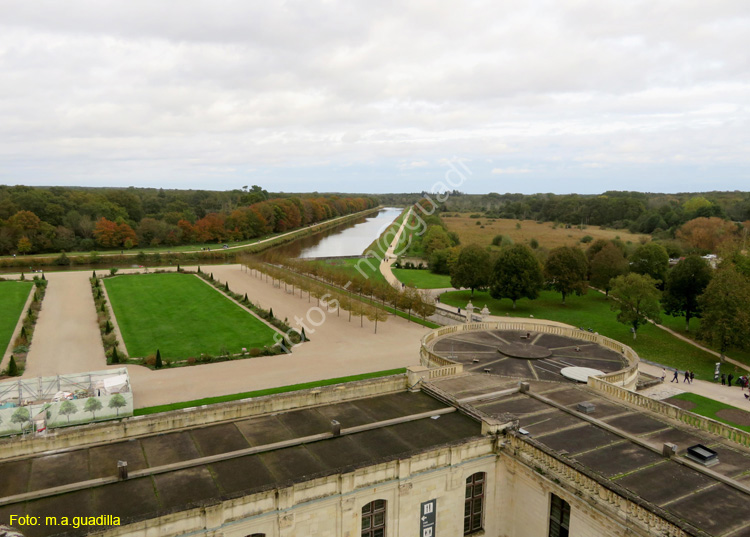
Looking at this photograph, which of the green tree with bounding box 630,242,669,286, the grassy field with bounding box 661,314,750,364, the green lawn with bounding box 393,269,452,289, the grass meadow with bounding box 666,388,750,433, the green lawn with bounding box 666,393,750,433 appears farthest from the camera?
the green lawn with bounding box 393,269,452,289

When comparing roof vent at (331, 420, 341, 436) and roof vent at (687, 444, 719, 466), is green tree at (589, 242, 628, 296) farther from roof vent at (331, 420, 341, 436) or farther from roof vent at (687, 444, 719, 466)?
roof vent at (331, 420, 341, 436)

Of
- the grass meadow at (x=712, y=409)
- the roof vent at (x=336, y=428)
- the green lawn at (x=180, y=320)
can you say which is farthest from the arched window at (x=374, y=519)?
the green lawn at (x=180, y=320)

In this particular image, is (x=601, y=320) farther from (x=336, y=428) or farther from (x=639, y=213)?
(x=639, y=213)

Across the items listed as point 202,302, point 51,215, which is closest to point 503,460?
point 202,302

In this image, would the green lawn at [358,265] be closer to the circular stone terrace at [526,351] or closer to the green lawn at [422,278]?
the green lawn at [422,278]

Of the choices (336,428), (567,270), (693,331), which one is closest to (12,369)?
(336,428)

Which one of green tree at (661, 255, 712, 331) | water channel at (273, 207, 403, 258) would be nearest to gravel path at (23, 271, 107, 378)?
water channel at (273, 207, 403, 258)
